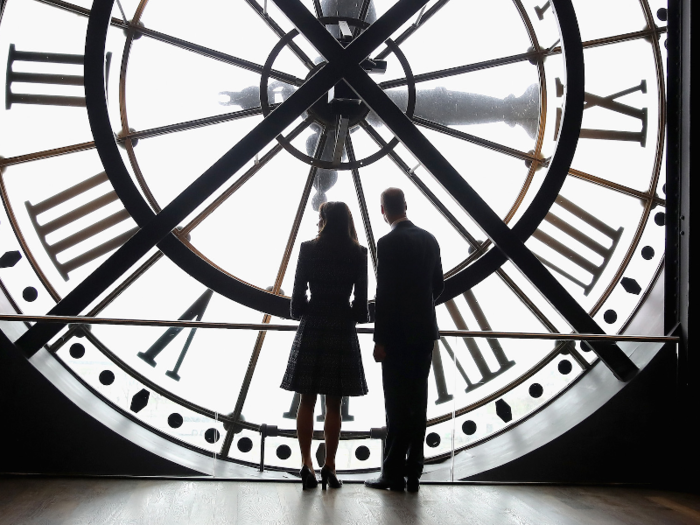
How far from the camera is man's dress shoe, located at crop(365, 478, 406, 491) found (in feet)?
7.53

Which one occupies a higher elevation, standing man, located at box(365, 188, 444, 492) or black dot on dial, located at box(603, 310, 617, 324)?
black dot on dial, located at box(603, 310, 617, 324)

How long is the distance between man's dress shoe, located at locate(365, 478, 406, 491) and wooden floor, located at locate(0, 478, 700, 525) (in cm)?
4

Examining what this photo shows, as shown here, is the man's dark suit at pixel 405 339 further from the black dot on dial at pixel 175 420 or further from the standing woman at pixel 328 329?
the black dot on dial at pixel 175 420

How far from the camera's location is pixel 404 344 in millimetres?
2279

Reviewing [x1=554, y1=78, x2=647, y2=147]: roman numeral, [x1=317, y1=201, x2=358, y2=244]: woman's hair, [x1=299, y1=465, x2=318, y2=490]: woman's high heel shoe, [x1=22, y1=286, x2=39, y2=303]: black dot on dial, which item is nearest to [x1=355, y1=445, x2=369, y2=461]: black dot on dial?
[x1=299, y1=465, x2=318, y2=490]: woman's high heel shoe

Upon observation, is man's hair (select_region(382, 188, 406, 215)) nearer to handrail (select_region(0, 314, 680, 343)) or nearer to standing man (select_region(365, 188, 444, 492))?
standing man (select_region(365, 188, 444, 492))

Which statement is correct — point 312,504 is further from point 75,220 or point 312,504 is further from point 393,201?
point 75,220

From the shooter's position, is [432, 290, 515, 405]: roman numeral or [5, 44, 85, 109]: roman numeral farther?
[5, 44, 85, 109]: roman numeral

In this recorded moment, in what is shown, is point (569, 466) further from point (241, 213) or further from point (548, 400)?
point (241, 213)

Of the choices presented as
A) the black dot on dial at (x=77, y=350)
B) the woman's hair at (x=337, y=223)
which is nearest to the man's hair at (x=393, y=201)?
the woman's hair at (x=337, y=223)

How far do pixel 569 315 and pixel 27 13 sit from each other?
3.03 meters

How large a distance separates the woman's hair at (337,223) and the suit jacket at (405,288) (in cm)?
13

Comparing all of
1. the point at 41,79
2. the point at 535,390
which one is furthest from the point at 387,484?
the point at 41,79

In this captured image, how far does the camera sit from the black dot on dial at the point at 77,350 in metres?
2.60
